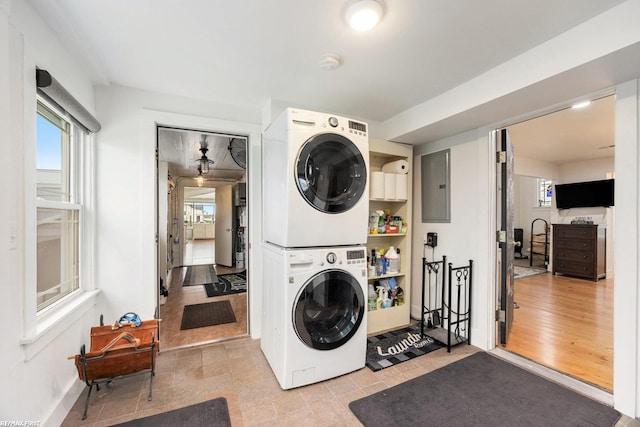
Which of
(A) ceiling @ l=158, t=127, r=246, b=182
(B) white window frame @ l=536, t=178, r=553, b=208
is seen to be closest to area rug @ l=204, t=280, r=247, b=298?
(A) ceiling @ l=158, t=127, r=246, b=182

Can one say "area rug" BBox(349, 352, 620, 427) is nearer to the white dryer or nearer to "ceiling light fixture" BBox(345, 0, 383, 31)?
the white dryer

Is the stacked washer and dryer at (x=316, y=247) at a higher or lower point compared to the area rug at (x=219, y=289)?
higher

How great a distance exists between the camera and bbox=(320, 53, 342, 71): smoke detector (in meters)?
1.85

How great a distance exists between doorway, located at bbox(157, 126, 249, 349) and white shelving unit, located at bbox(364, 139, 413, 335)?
1.38m

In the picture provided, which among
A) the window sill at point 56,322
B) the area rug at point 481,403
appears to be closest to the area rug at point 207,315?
the window sill at point 56,322

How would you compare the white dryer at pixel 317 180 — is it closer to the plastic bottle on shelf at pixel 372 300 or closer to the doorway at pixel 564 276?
the plastic bottle on shelf at pixel 372 300

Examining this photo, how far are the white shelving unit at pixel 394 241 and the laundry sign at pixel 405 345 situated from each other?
0.26 metres

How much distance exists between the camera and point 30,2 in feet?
4.54

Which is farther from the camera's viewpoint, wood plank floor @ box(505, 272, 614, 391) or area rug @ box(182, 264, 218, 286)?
area rug @ box(182, 264, 218, 286)

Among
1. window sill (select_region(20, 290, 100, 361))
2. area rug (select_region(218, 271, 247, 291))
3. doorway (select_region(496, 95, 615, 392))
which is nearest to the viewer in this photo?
window sill (select_region(20, 290, 100, 361))

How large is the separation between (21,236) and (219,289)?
3415 millimetres

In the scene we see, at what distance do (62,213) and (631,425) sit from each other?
150 inches

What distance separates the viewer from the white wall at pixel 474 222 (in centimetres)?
248

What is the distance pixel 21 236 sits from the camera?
132 centimetres
